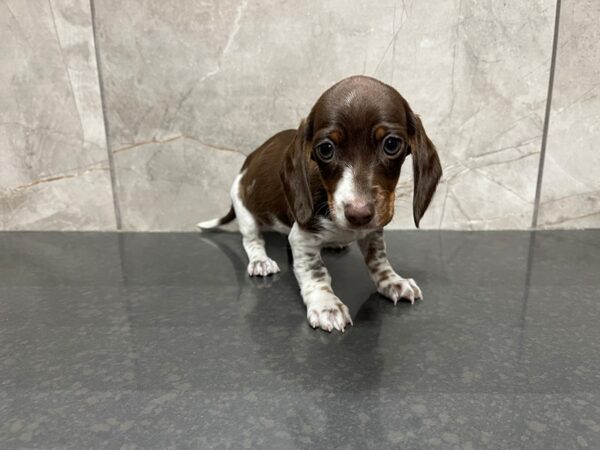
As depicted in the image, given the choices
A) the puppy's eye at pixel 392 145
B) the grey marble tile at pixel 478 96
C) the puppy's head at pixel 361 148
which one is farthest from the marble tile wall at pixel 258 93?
the puppy's eye at pixel 392 145

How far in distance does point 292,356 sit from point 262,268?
880 millimetres

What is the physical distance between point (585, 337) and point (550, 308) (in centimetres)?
25

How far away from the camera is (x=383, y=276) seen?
210cm

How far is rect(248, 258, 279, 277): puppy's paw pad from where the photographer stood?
2.40 m

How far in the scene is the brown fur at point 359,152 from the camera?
1614mm

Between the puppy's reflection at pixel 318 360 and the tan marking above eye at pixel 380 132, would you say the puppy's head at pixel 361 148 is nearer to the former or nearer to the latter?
the tan marking above eye at pixel 380 132

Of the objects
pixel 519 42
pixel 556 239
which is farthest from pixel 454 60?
pixel 556 239

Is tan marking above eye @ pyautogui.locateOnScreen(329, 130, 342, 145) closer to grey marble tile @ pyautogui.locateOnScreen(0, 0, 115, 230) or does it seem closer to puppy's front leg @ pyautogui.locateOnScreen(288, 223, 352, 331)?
puppy's front leg @ pyautogui.locateOnScreen(288, 223, 352, 331)

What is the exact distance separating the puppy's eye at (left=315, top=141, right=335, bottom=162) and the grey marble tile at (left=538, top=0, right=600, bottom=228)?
1.99m

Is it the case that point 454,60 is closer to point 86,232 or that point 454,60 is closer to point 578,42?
point 578,42

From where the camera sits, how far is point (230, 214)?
300 centimetres

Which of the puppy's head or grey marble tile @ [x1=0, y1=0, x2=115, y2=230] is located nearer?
the puppy's head

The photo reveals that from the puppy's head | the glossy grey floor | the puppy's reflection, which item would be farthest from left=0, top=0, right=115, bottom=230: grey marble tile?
the puppy's head

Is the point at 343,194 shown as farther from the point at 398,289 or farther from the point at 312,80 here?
the point at 312,80
